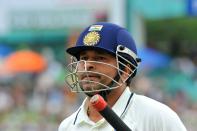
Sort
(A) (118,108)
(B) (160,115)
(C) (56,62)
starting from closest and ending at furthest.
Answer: (B) (160,115)
(A) (118,108)
(C) (56,62)

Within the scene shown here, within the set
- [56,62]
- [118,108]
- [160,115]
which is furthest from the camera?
[56,62]

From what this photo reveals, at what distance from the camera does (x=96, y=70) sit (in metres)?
5.05

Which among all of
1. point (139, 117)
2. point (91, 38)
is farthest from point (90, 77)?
point (139, 117)

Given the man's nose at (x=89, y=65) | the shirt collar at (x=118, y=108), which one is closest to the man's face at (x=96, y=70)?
the man's nose at (x=89, y=65)

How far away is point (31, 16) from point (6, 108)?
7.61 m

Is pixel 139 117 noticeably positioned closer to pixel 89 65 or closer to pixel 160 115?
pixel 160 115

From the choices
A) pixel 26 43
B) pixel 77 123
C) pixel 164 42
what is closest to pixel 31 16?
pixel 26 43

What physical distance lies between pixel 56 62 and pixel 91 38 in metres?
19.0

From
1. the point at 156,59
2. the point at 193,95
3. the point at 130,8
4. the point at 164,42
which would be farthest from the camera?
the point at 164,42

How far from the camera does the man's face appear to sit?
5020 mm

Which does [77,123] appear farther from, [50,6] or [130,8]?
[50,6]

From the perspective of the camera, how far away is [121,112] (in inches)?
203

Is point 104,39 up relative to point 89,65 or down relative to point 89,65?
up

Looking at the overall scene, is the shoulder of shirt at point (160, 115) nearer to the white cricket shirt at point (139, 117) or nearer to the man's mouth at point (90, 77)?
the white cricket shirt at point (139, 117)
